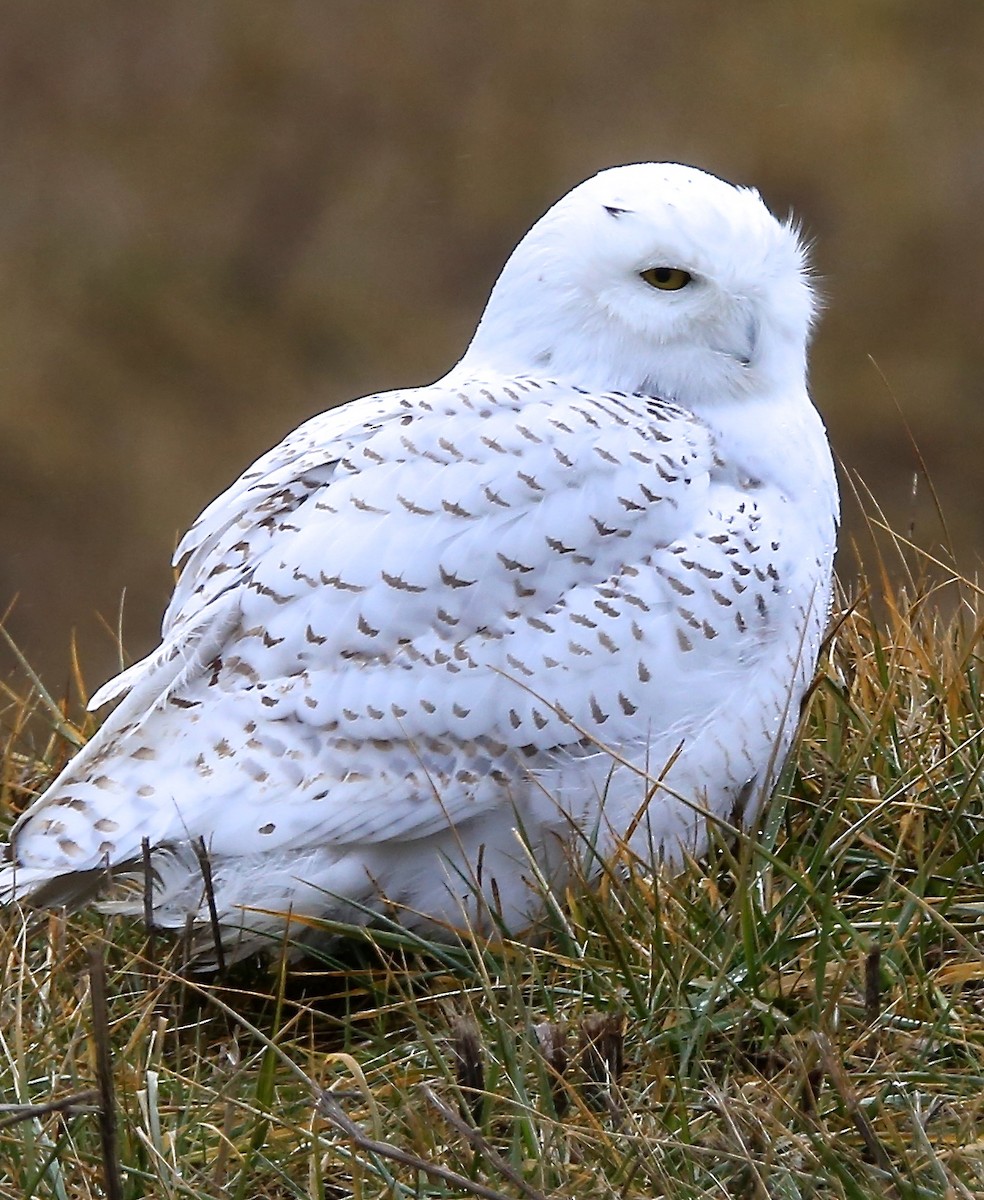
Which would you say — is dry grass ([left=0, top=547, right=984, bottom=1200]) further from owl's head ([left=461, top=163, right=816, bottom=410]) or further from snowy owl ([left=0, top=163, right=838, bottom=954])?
owl's head ([left=461, top=163, right=816, bottom=410])

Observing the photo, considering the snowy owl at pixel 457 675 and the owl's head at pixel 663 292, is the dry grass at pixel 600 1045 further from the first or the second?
the owl's head at pixel 663 292

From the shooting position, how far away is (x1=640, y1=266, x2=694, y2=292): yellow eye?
3.71 m

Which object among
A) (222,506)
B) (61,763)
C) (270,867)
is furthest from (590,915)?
(61,763)

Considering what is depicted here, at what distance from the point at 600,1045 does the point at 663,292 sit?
1.58 m

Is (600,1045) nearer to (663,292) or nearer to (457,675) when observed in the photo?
(457,675)

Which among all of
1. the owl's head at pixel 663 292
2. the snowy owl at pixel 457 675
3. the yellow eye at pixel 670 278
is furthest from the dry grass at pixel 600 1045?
the yellow eye at pixel 670 278

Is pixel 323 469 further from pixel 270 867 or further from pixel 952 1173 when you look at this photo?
pixel 952 1173

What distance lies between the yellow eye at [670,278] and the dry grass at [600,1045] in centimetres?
92

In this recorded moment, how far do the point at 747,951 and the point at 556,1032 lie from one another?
330 mm

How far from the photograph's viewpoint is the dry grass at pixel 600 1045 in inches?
101

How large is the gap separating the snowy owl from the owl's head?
33 mm

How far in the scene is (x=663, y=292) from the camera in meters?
3.71

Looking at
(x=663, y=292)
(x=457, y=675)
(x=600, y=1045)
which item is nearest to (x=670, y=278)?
(x=663, y=292)

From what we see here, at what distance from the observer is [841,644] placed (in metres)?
4.15
